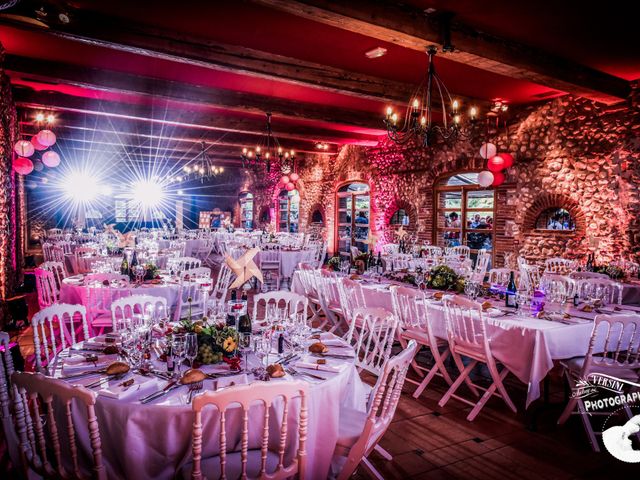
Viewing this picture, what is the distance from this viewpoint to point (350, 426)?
2.33m

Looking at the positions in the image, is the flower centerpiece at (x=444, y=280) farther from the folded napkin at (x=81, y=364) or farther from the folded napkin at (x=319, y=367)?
the folded napkin at (x=81, y=364)

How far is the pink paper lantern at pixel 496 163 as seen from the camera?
26.7 feet

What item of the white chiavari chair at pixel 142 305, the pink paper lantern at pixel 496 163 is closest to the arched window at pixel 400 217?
the pink paper lantern at pixel 496 163

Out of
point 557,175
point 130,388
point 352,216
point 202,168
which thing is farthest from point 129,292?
point 352,216

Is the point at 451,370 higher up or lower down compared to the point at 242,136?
lower down

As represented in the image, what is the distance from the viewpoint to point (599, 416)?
3465 mm

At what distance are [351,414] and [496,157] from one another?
6.98 metres

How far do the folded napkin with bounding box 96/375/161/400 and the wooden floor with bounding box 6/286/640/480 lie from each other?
1.46 meters

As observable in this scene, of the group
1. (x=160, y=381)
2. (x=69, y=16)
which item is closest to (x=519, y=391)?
(x=160, y=381)

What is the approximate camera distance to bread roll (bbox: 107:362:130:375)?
218 centimetres

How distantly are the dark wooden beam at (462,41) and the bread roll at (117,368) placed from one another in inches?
118

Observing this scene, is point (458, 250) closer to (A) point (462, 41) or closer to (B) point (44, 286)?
(A) point (462, 41)

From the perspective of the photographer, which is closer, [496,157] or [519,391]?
[519,391]

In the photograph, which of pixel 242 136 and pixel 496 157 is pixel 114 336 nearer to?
pixel 496 157
